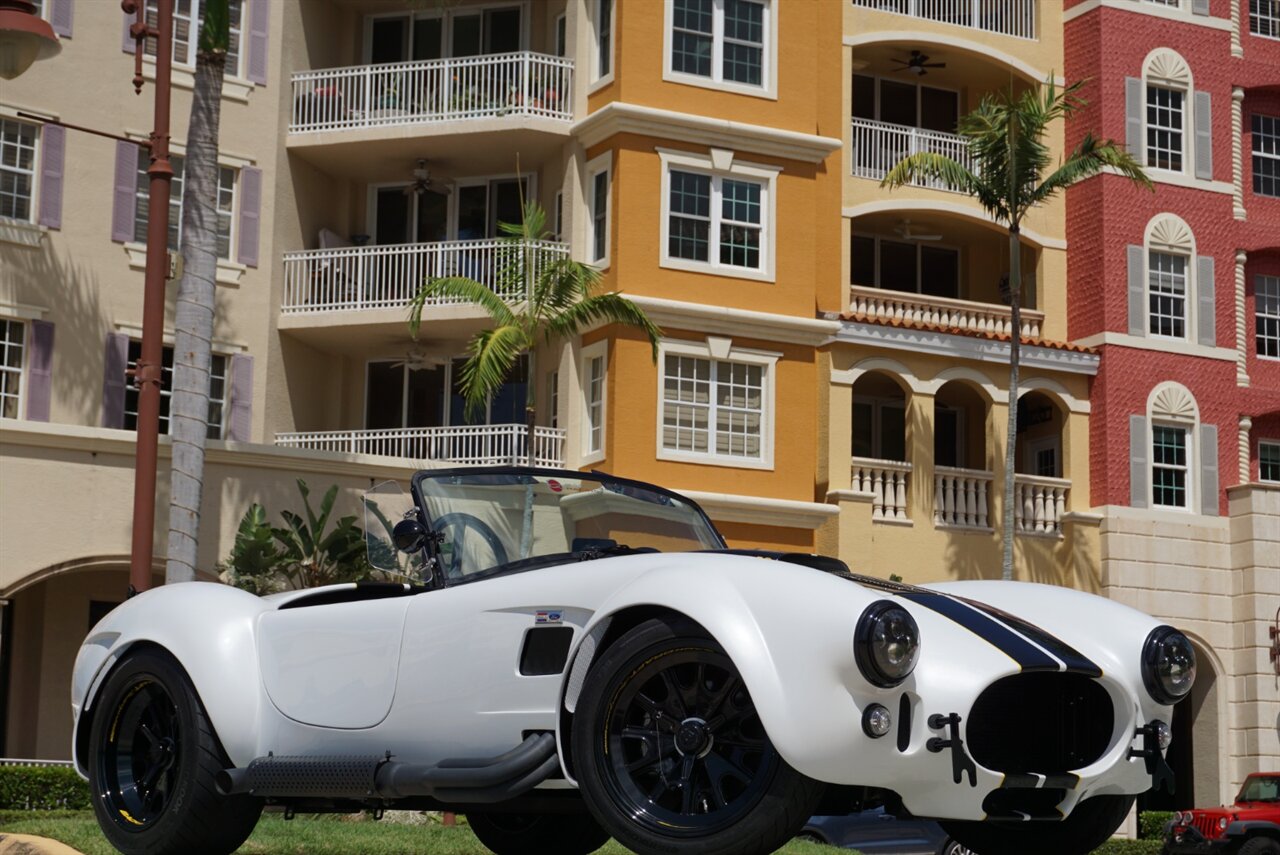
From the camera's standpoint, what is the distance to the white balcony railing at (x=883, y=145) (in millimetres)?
33969

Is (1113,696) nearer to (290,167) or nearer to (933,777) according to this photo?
(933,777)

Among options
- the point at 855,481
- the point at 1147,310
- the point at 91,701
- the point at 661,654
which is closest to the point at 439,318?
the point at 855,481

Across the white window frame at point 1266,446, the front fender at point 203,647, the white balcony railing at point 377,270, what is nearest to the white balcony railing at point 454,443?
the white balcony railing at point 377,270

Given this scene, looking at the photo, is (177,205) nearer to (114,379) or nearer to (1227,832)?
(114,379)

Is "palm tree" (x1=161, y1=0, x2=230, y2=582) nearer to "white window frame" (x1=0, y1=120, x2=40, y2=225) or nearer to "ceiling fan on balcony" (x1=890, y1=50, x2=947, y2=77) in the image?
"white window frame" (x1=0, y1=120, x2=40, y2=225)

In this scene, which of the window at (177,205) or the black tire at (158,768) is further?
the window at (177,205)

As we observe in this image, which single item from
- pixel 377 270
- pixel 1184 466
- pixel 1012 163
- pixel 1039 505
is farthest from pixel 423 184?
pixel 1184 466

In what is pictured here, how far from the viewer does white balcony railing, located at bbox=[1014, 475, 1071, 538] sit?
33344 millimetres

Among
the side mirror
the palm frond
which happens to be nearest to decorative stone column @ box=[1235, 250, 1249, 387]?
the palm frond

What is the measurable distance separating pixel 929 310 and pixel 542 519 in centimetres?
2628

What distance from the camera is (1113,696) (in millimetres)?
6758

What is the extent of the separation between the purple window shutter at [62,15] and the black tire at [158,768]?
2343cm

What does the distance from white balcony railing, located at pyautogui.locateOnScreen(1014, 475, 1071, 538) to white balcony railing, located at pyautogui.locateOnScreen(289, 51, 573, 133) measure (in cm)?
1032

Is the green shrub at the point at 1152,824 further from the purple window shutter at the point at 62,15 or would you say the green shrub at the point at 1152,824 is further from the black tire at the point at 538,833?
the black tire at the point at 538,833
